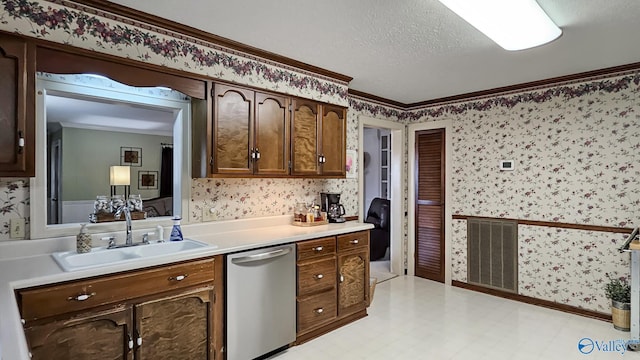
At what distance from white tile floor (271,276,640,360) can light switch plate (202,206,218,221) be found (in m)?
1.20

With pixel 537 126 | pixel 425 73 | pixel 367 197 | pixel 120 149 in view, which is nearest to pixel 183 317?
pixel 120 149

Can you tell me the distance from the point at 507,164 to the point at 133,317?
396 cm

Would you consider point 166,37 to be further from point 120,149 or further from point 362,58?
point 362,58

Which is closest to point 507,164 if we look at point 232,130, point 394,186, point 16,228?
point 394,186

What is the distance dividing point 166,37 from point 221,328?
205cm

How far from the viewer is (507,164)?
159 inches

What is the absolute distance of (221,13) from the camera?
225 cm

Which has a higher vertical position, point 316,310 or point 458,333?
point 316,310

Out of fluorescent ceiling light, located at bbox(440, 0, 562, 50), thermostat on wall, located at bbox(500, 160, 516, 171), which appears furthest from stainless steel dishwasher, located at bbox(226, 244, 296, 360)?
thermostat on wall, located at bbox(500, 160, 516, 171)

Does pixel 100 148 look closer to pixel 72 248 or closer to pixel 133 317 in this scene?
pixel 72 248

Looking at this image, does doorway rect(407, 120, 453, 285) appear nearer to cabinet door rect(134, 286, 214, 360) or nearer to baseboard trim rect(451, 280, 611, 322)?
baseboard trim rect(451, 280, 611, 322)

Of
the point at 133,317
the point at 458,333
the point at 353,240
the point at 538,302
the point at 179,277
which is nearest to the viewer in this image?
the point at 133,317

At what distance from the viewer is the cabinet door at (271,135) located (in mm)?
2867

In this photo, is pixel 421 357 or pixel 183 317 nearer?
pixel 183 317
